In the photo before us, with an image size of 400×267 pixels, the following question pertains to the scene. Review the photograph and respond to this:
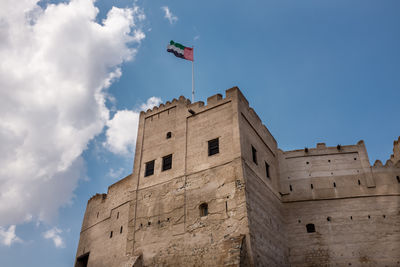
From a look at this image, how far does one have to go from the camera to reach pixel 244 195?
17.0 metres

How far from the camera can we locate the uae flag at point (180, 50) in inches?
979

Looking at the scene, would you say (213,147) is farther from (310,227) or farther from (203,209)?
(310,227)

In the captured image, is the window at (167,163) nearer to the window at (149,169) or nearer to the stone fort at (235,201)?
the stone fort at (235,201)

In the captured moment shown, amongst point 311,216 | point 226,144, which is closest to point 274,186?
point 311,216

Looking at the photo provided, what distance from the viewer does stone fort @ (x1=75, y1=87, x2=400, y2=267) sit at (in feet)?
57.0

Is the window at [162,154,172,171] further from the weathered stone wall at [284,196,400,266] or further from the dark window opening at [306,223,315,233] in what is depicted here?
the dark window opening at [306,223,315,233]

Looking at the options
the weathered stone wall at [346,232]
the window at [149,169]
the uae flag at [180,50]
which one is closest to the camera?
the weathered stone wall at [346,232]

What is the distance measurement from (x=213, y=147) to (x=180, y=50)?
8787mm

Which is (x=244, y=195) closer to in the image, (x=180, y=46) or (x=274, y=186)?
(x=274, y=186)

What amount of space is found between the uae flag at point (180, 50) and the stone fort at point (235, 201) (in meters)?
3.81

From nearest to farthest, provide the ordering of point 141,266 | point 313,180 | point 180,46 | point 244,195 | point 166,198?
1. point 244,195
2. point 141,266
3. point 166,198
4. point 313,180
5. point 180,46

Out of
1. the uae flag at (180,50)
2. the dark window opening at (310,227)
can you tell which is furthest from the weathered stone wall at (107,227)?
the dark window opening at (310,227)

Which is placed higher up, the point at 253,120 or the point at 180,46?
the point at 180,46

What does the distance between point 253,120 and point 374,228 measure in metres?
9.43
